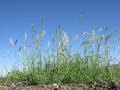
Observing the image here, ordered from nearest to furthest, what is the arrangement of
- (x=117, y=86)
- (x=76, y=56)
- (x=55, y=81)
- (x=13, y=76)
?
(x=117, y=86)
(x=55, y=81)
(x=76, y=56)
(x=13, y=76)

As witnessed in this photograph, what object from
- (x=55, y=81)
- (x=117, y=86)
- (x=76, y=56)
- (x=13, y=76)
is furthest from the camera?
(x=13, y=76)

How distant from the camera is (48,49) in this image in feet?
21.8

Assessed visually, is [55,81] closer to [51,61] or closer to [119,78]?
[51,61]

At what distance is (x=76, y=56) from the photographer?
6.42 m

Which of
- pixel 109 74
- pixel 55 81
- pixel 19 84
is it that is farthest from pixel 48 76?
pixel 109 74

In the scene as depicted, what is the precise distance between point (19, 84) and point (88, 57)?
1.45 m

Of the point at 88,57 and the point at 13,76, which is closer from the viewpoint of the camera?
the point at 88,57

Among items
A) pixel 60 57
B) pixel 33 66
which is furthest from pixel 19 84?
pixel 60 57

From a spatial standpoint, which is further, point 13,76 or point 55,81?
point 13,76

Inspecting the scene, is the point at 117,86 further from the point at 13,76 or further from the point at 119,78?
the point at 13,76

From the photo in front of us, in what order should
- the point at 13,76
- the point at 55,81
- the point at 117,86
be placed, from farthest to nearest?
the point at 13,76 → the point at 55,81 → the point at 117,86

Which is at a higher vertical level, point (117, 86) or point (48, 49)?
point (48, 49)

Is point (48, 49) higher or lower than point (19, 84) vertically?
higher

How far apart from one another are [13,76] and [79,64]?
1532 millimetres
